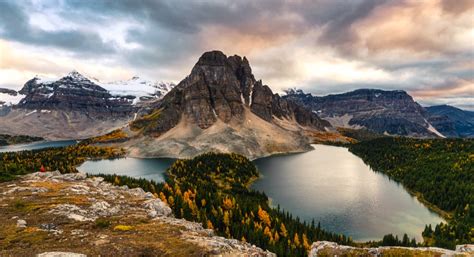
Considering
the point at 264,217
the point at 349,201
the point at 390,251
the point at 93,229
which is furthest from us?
the point at 349,201

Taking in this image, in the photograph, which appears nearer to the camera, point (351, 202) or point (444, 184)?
point (351, 202)

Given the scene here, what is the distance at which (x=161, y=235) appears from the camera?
35000 mm

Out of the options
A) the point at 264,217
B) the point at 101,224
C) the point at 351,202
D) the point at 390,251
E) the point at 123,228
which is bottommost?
the point at 351,202

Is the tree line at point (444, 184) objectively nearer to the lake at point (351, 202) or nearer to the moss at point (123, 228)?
the lake at point (351, 202)

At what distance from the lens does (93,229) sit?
3578 cm

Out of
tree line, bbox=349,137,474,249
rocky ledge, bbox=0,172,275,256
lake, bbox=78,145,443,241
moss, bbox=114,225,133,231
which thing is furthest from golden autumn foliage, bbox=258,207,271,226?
moss, bbox=114,225,133,231

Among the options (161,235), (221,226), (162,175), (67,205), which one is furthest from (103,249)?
(162,175)

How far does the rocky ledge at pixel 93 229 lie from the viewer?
95.9 ft

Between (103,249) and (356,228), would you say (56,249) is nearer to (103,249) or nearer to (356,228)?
(103,249)

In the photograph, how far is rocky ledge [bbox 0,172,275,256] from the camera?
95.9 feet

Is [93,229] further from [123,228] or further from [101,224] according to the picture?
[123,228]

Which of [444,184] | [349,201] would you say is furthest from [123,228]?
[444,184]

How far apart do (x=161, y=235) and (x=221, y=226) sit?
1852 inches

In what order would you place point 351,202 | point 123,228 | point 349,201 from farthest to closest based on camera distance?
point 349,201 < point 351,202 < point 123,228
